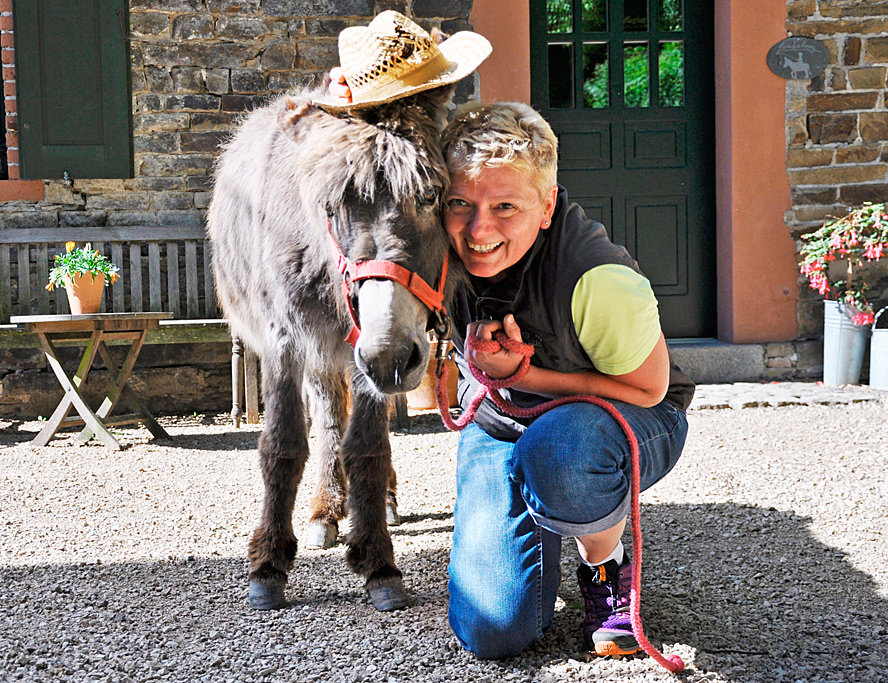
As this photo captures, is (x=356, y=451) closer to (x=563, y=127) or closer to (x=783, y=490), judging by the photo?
(x=783, y=490)

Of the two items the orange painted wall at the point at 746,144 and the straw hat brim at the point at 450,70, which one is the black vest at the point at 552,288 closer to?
the straw hat brim at the point at 450,70

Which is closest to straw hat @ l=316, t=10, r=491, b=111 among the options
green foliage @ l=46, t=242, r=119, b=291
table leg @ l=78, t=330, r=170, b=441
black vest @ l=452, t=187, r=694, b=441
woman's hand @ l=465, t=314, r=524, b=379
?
black vest @ l=452, t=187, r=694, b=441

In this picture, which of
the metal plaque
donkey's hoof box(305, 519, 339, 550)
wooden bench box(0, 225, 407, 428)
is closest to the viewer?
donkey's hoof box(305, 519, 339, 550)

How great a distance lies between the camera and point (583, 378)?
1954 mm

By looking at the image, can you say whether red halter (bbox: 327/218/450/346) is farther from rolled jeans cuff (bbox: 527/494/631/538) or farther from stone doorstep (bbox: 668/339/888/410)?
stone doorstep (bbox: 668/339/888/410)

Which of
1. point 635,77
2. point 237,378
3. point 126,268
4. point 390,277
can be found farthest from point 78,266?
point 635,77

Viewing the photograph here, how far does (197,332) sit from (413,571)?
3133mm

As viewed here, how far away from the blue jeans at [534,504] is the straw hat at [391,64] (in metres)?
0.83

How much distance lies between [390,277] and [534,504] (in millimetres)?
653

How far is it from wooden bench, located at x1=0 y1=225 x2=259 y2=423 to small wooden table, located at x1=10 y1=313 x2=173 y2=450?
42 cm

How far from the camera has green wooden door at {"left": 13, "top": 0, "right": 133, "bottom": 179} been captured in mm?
5434

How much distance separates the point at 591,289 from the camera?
1.83 m

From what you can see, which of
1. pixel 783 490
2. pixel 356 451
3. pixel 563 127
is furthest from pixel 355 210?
pixel 563 127

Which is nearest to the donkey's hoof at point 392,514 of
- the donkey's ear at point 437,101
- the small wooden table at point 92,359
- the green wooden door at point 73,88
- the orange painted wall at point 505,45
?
the donkey's ear at point 437,101
